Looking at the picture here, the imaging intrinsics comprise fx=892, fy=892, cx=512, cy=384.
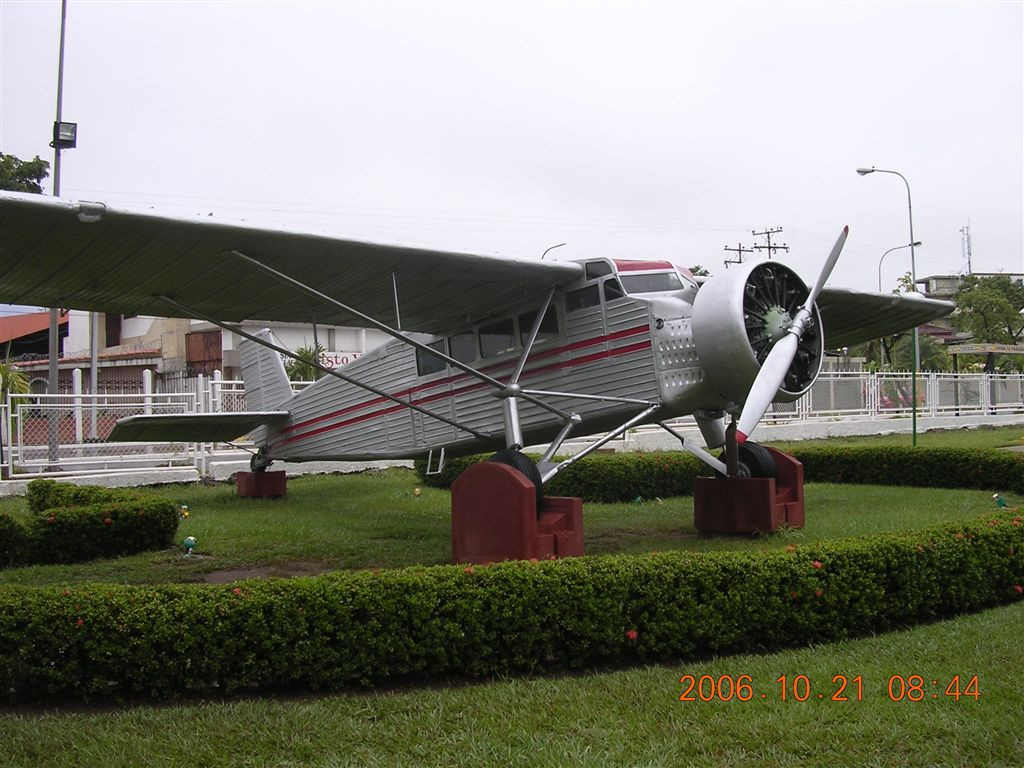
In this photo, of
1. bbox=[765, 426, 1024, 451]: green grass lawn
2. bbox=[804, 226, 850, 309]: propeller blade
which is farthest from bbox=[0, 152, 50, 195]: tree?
bbox=[804, 226, 850, 309]: propeller blade

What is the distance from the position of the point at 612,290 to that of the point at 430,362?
3423 millimetres

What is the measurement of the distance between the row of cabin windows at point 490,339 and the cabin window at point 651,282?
1.07 meters

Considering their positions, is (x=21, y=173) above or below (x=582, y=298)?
above

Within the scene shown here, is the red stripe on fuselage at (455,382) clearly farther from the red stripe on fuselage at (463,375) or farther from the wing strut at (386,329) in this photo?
the wing strut at (386,329)

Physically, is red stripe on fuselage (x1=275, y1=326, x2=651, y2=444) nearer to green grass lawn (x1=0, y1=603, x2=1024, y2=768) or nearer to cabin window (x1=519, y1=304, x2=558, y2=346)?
cabin window (x1=519, y1=304, x2=558, y2=346)

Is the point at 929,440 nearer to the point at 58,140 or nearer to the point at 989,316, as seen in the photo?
the point at 58,140

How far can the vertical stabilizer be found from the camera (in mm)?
16703

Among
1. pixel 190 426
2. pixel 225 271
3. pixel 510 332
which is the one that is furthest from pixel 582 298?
pixel 190 426

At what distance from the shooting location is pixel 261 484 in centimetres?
1672

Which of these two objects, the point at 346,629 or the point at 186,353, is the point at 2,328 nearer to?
the point at 186,353

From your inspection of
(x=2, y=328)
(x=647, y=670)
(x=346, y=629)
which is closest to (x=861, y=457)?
(x=647, y=670)

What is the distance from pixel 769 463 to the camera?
12.5 metres

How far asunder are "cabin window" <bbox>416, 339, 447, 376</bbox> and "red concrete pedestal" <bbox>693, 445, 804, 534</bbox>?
399 centimetres
